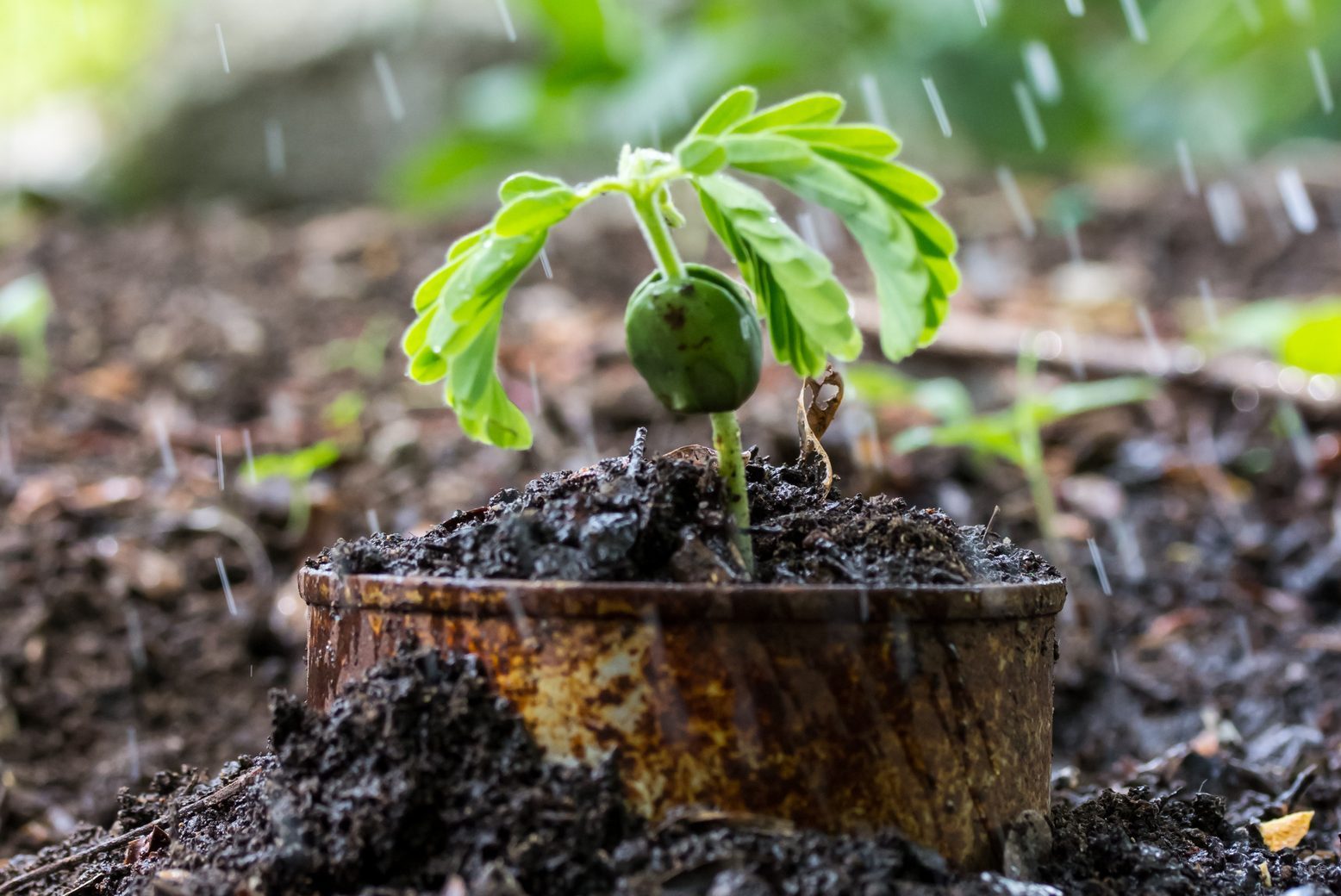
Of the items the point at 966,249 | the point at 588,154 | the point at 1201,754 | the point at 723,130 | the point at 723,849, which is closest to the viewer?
the point at 723,849

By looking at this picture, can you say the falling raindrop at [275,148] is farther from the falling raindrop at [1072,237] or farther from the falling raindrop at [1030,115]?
the falling raindrop at [1072,237]

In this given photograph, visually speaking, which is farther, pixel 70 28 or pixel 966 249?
pixel 70 28

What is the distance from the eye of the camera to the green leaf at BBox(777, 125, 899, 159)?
49.8 inches

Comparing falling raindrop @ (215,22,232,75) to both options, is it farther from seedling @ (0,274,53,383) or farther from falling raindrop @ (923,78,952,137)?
falling raindrop @ (923,78,952,137)

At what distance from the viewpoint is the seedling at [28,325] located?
3977 millimetres

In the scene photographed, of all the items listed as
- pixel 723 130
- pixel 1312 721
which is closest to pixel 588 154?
pixel 1312 721

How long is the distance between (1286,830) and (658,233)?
1332 millimetres

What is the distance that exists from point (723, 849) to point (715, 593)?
0.23 meters

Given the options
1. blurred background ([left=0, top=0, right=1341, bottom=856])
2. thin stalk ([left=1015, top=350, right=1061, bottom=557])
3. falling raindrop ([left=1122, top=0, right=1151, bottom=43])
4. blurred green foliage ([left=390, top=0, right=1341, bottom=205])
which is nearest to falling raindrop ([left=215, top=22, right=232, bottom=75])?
blurred background ([left=0, top=0, right=1341, bottom=856])

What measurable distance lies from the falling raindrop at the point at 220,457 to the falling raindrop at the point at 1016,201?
4204 mm

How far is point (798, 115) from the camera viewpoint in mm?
1288

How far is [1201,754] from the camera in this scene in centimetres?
222

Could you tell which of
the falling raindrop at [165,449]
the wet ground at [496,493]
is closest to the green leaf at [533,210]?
the wet ground at [496,493]

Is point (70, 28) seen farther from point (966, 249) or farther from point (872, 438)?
point (872, 438)
